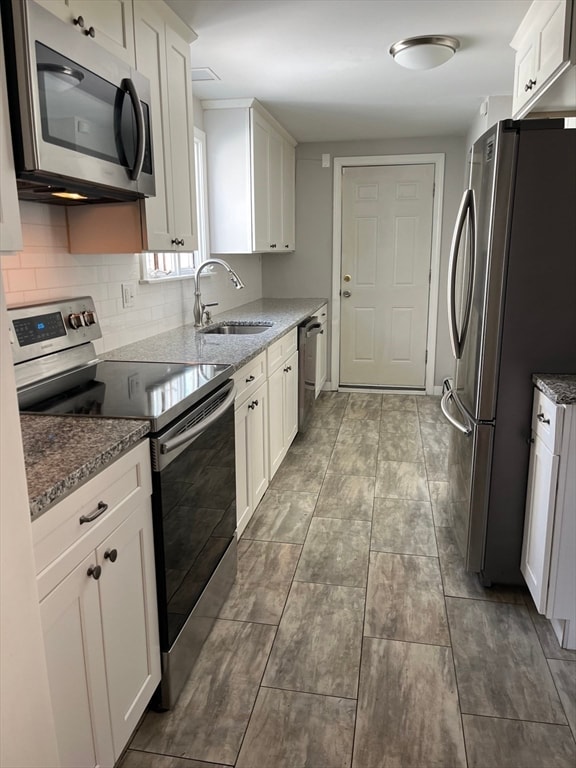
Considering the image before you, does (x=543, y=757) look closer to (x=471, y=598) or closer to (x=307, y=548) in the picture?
(x=471, y=598)

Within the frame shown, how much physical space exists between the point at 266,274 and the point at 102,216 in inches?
138

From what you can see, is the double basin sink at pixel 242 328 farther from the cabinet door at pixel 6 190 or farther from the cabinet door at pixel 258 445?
the cabinet door at pixel 6 190

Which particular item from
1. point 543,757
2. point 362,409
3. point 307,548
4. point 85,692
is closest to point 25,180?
point 85,692

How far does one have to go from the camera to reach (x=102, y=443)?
1.33 metres

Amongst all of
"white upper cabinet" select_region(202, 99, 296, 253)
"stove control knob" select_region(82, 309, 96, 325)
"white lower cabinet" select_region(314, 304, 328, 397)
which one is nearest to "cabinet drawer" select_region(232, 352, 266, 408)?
"stove control knob" select_region(82, 309, 96, 325)

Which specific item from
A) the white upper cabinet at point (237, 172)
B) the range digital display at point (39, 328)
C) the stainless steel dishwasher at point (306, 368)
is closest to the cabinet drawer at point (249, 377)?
the range digital display at point (39, 328)

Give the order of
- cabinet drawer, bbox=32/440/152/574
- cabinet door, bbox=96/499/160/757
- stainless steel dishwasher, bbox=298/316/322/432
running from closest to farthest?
cabinet drawer, bbox=32/440/152/574 → cabinet door, bbox=96/499/160/757 → stainless steel dishwasher, bbox=298/316/322/432

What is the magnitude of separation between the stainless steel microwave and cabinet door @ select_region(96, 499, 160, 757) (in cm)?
94

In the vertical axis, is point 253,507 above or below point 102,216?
below

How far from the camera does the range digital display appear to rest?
69.2 inches

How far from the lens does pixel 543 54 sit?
2.31 meters

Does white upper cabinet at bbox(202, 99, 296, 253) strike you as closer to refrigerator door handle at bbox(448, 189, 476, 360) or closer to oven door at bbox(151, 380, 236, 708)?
refrigerator door handle at bbox(448, 189, 476, 360)

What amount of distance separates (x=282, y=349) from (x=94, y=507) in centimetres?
224

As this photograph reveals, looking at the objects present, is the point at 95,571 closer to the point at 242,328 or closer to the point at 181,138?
the point at 181,138
